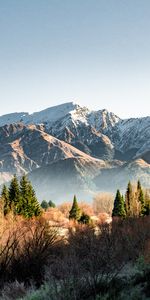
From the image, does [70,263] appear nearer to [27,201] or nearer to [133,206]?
[27,201]

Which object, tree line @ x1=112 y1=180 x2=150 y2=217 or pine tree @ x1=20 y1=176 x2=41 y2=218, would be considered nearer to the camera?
pine tree @ x1=20 y1=176 x2=41 y2=218

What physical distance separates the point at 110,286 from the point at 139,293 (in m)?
1.64

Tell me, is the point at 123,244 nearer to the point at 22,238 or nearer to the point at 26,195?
the point at 22,238

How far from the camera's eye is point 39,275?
34.6 m

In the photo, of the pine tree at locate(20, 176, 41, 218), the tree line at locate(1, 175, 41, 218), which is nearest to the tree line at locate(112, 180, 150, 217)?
the pine tree at locate(20, 176, 41, 218)

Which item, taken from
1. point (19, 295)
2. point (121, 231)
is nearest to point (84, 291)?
point (19, 295)

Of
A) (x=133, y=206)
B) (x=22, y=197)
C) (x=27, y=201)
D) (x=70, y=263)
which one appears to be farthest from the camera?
(x=133, y=206)

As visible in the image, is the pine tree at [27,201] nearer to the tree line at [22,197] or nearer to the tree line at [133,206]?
the tree line at [22,197]

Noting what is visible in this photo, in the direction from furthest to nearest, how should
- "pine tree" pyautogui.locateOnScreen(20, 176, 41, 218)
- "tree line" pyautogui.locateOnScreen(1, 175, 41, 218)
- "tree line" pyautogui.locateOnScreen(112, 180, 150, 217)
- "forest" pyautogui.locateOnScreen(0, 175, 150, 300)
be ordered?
1. "tree line" pyautogui.locateOnScreen(112, 180, 150, 217)
2. "pine tree" pyautogui.locateOnScreen(20, 176, 41, 218)
3. "tree line" pyautogui.locateOnScreen(1, 175, 41, 218)
4. "forest" pyautogui.locateOnScreen(0, 175, 150, 300)

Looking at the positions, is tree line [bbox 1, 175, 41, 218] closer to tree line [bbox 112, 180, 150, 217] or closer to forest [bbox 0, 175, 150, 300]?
tree line [bbox 112, 180, 150, 217]

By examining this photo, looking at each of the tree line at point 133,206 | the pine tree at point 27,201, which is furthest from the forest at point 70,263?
the tree line at point 133,206

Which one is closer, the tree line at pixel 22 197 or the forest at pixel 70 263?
the forest at pixel 70 263

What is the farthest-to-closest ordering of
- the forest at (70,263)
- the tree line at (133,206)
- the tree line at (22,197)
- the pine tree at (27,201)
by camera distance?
the tree line at (133,206), the pine tree at (27,201), the tree line at (22,197), the forest at (70,263)

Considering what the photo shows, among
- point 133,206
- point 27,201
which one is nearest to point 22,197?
point 27,201
